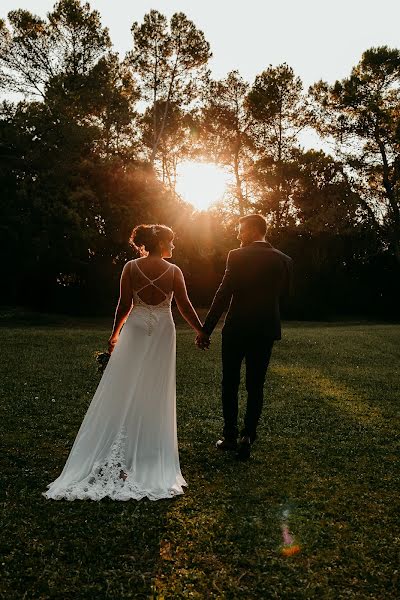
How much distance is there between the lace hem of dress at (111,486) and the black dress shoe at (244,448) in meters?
1.10

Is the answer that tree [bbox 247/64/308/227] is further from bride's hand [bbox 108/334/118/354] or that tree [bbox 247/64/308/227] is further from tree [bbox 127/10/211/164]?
bride's hand [bbox 108/334/118/354]

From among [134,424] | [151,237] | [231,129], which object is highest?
[231,129]

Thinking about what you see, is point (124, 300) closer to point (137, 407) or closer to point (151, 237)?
point (151, 237)

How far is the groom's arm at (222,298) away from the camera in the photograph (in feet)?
18.3

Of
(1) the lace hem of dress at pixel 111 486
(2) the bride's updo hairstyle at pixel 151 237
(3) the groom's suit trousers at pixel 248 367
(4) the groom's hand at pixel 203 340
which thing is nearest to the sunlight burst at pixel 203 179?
(4) the groom's hand at pixel 203 340

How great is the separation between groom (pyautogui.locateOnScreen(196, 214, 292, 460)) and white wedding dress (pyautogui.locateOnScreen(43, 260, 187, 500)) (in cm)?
73

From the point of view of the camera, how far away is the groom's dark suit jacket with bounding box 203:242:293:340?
17.9 ft

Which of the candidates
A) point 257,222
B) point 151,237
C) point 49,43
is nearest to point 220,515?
point 151,237

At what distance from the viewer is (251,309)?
17.9ft

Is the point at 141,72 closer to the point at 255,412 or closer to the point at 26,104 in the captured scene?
the point at 26,104

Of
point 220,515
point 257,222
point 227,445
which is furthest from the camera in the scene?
point 227,445

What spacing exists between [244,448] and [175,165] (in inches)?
1313

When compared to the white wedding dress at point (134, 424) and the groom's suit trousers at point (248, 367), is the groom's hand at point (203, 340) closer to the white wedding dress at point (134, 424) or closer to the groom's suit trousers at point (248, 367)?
the groom's suit trousers at point (248, 367)

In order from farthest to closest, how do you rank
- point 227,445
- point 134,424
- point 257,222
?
point 227,445 → point 257,222 → point 134,424
